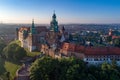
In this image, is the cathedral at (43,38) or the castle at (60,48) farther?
the cathedral at (43,38)

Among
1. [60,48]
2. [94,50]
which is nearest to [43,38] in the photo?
[60,48]

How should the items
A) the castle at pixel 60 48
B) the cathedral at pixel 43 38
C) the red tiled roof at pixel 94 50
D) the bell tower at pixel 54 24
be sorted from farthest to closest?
1. the bell tower at pixel 54 24
2. the cathedral at pixel 43 38
3. the red tiled roof at pixel 94 50
4. the castle at pixel 60 48

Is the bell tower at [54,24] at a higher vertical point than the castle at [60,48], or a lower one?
higher

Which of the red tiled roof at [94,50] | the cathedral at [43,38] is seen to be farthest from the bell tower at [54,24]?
the red tiled roof at [94,50]

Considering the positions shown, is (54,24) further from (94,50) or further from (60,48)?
(94,50)

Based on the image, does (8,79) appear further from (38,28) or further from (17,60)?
(38,28)

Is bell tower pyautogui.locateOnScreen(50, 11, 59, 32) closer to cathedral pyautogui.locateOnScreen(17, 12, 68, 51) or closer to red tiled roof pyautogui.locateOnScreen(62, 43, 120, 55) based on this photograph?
cathedral pyautogui.locateOnScreen(17, 12, 68, 51)

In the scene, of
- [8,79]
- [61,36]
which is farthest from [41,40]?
[8,79]

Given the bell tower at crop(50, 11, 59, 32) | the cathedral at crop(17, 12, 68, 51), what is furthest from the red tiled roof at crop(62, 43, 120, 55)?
the bell tower at crop(50, 11, 59, 32)

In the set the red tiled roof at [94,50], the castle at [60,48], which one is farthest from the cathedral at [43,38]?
the red tiled roof at [94,50]

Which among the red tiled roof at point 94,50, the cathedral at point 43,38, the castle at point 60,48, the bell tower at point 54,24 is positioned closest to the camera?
the castle at point 60,48

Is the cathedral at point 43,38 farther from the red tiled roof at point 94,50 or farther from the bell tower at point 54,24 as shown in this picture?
the red tiled roof at point 94,50
